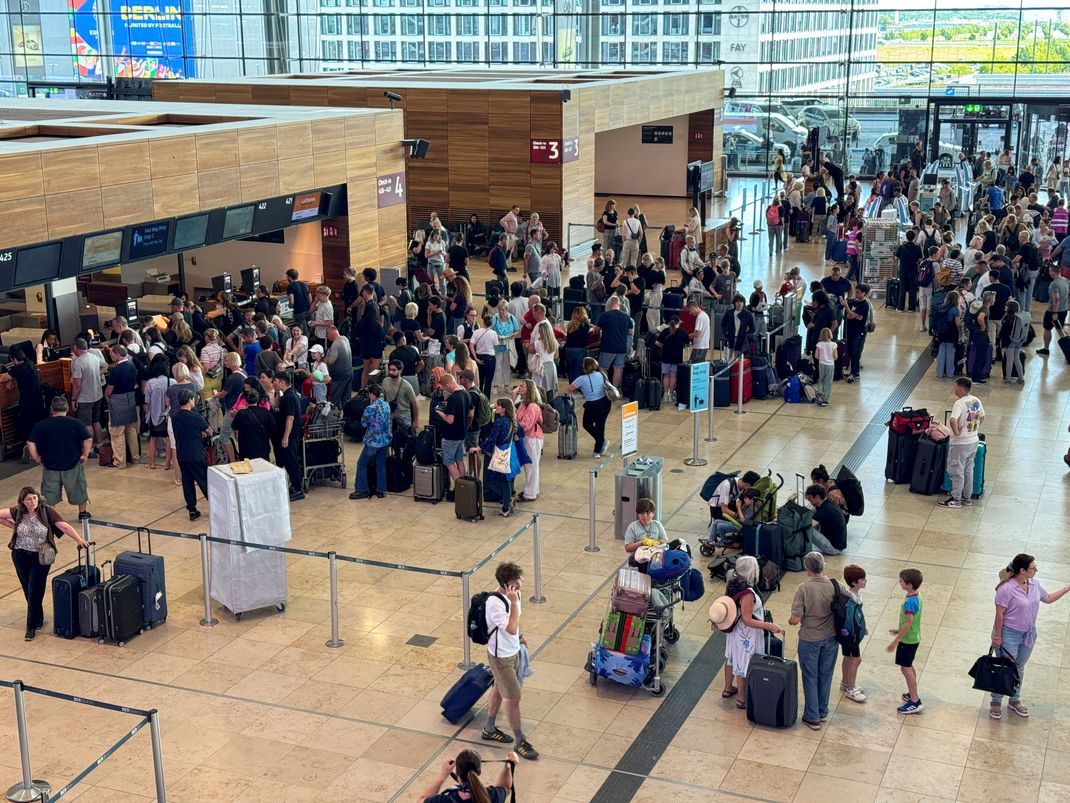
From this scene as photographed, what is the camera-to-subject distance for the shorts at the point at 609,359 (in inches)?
726

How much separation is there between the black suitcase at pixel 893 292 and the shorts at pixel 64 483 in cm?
1641

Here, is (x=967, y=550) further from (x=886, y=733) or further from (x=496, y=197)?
(x=496, y=197)

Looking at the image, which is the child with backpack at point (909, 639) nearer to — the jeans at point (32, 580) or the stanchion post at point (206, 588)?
the stanchion post at point (206, 588)

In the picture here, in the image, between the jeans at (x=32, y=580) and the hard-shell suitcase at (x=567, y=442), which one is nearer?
the jeans at (x=32, y=580)

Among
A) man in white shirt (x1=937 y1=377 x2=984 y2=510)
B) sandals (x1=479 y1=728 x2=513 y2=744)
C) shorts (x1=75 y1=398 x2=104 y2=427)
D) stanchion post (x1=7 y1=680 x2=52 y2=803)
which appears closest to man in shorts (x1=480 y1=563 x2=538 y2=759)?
sandals (x1=479 y1=728 x2=513 y2=744)

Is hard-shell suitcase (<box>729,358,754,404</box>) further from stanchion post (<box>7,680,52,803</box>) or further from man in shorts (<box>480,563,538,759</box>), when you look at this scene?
stanchion post (<box>7,680,52,803</box>)

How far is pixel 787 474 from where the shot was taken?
15.8 metres

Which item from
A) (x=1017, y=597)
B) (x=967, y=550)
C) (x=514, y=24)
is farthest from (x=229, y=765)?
(x=514, y=24)

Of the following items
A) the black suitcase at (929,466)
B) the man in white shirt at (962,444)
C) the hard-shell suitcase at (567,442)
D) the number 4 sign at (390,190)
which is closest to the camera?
the man in white shirt at (962,444)

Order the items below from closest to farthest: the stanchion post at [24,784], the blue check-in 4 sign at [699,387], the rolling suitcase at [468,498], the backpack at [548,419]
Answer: the stanchion post at [24,784]
the rolling suitcase at [468,498]
the backpack at [548,419]
the blue check-in 4 sign at [699,387]

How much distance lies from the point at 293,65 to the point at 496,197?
65.1 ft

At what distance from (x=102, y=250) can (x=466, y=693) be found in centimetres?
1056

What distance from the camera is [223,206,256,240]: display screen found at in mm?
20703

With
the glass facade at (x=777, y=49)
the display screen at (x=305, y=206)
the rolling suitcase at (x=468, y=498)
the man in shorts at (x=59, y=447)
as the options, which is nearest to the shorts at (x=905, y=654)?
the rolling suitcase at (x=468, y=498)
